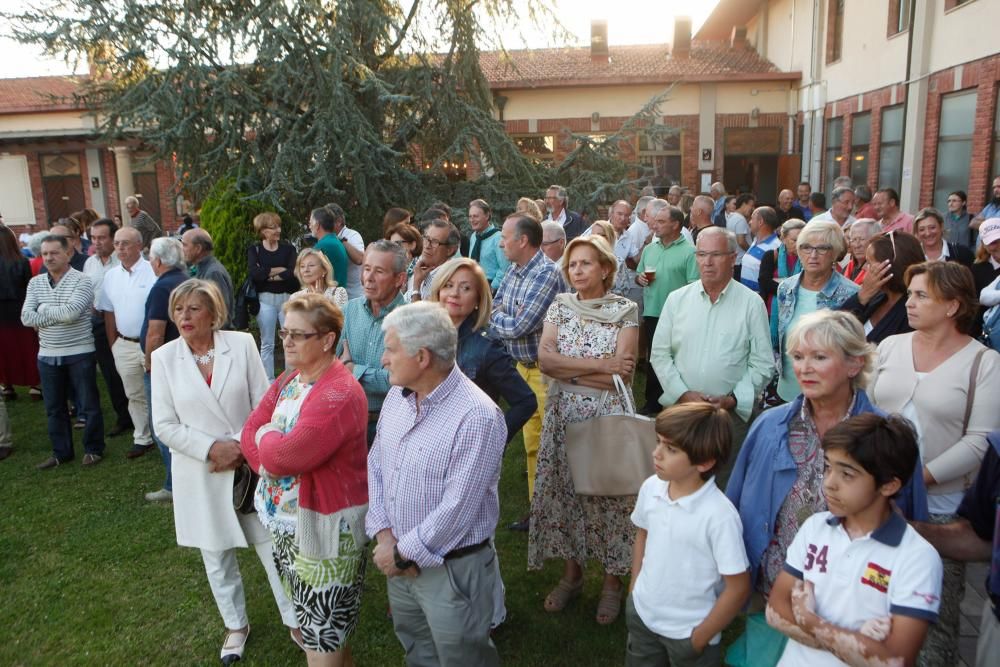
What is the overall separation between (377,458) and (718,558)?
128 centimetres

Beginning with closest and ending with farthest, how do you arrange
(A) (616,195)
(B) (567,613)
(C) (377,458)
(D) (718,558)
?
(D) (718,558)
(C) (377,458)
(B) (567,613)
(A) (616,195)

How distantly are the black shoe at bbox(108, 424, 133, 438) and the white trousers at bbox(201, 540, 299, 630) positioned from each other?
4.14 m

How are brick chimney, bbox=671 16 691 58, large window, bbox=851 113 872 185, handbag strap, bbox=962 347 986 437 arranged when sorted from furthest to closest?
brick chimney, bbox=671 16 691 58 < large window, bbox=851 113 872 185 < handbag strap, bbox=962 347 986 437

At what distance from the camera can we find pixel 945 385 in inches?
113

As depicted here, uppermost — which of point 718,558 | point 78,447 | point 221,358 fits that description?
point 221,358

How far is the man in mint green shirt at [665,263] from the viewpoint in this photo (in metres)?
6.60

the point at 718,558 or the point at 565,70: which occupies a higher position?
the point at 565,70

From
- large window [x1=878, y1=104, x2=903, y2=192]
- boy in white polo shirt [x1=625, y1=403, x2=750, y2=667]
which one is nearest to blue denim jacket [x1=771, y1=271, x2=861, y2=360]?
boy in white polo shirt [x1=625, y1=403, x2=750, y2=667]

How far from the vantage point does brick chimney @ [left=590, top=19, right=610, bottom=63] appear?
24.8m

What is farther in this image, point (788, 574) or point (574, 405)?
point (574, 405)

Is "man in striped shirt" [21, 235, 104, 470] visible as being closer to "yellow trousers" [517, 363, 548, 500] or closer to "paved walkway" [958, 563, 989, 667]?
"yellow trousers" [517, 363, 548, 500]

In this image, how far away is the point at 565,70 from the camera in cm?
2322

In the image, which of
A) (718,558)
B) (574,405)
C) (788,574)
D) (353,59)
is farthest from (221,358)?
(353,59)

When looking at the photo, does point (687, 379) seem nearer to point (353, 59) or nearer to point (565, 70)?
point (353, 59)
